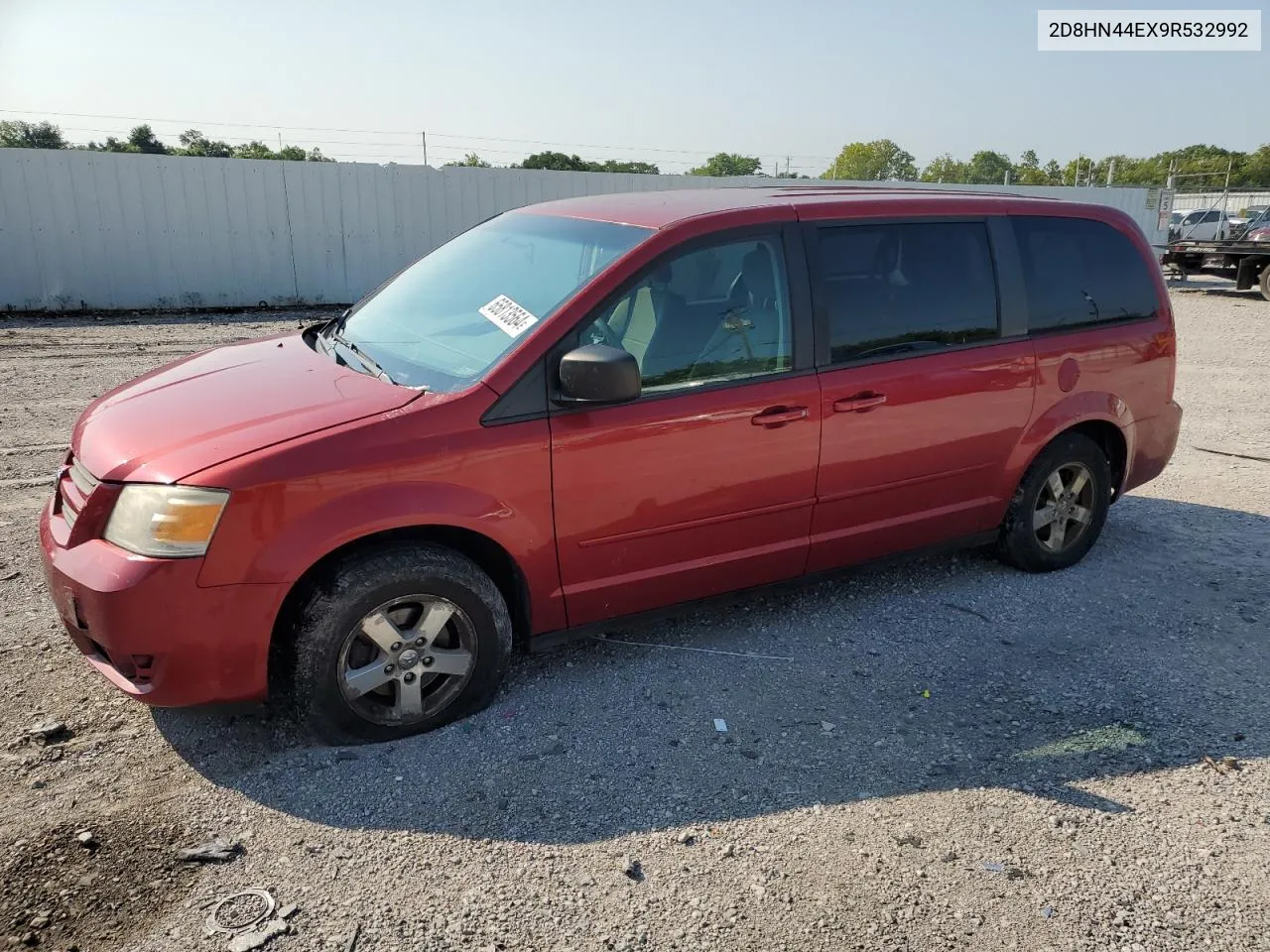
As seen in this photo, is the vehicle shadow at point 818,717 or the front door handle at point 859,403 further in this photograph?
the front door handle at point 859,403

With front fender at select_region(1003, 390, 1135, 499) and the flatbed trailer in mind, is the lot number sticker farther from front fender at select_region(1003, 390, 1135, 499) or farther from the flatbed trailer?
the flatbed trailer

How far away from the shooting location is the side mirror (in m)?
3.22

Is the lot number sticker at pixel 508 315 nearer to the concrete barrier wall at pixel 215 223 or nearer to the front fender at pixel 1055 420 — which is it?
the front fender at pixel 1055 420

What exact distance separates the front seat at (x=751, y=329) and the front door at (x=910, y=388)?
0.74 ft

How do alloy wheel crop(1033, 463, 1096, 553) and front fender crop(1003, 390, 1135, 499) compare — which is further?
alloy wheel crop(1033, 463, 1096, 553)

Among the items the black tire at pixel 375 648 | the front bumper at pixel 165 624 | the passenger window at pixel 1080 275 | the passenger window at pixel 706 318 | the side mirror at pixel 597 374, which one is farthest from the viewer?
the passenger window at pixel 1080 275

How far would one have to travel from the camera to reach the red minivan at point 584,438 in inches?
118

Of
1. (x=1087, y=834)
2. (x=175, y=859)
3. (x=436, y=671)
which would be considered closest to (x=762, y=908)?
(x=1087, y=834)

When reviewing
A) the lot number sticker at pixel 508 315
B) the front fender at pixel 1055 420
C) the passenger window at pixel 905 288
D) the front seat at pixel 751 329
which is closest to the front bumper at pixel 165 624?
the lot number sticker at pixel 508 315

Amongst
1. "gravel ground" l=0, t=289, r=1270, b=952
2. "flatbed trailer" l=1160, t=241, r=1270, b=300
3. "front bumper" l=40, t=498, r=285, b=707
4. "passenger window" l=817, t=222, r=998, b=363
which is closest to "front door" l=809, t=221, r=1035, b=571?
"passenger window" l=817, t=222, r=998, b=363

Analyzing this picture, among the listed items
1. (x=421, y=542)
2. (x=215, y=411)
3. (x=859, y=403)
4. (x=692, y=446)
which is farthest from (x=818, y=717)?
(x=215, y=411)

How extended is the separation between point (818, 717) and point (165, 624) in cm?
226

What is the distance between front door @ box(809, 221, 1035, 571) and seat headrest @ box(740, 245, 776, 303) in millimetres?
209

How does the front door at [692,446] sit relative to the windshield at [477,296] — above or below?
below
